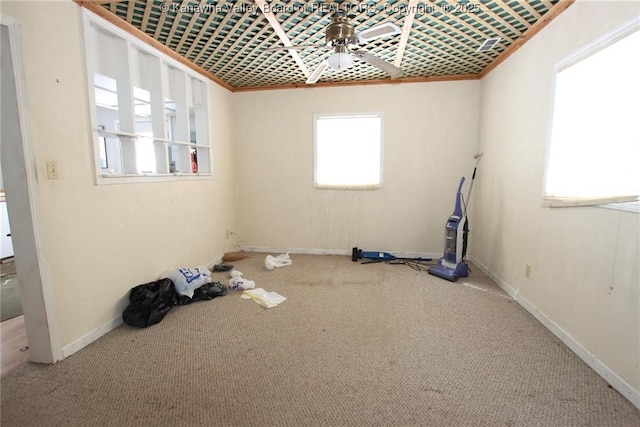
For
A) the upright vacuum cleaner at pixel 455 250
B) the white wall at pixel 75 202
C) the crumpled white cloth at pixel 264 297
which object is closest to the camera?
the white wall at pixel 75 202

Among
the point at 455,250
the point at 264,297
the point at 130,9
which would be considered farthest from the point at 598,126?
the point at 130,9

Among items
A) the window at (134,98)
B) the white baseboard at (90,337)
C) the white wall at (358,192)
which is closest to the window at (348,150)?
the white wall at (358,192)

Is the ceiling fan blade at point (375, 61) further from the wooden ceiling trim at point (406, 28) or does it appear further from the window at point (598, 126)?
the window at point (598, 126)

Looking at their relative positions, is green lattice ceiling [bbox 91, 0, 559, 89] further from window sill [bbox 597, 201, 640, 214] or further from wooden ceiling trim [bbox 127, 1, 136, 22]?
window sill [bbox 597, 201, 640, 214]

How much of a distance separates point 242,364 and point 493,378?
1566 millimetres

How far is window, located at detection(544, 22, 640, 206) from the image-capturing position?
64.7 inches

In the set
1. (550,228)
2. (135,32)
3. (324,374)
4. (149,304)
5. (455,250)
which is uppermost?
(135,32)

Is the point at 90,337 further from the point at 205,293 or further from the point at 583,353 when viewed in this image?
the point at 583,353

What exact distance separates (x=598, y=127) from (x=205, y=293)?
134 inches

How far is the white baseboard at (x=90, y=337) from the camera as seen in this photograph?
198cm

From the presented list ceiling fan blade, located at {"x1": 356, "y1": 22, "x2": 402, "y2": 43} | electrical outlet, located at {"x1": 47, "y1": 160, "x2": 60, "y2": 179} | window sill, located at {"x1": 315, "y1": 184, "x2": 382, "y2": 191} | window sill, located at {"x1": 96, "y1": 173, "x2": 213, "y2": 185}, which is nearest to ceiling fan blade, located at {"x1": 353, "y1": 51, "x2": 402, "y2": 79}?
ceiling fan blade, located at {"x1": 356, "y1": 22, "x2": 402, "y2": 43}

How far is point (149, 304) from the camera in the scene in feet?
7.83

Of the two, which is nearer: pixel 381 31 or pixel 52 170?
pixel 52 170

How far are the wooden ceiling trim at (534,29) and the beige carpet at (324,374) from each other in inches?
96.2
